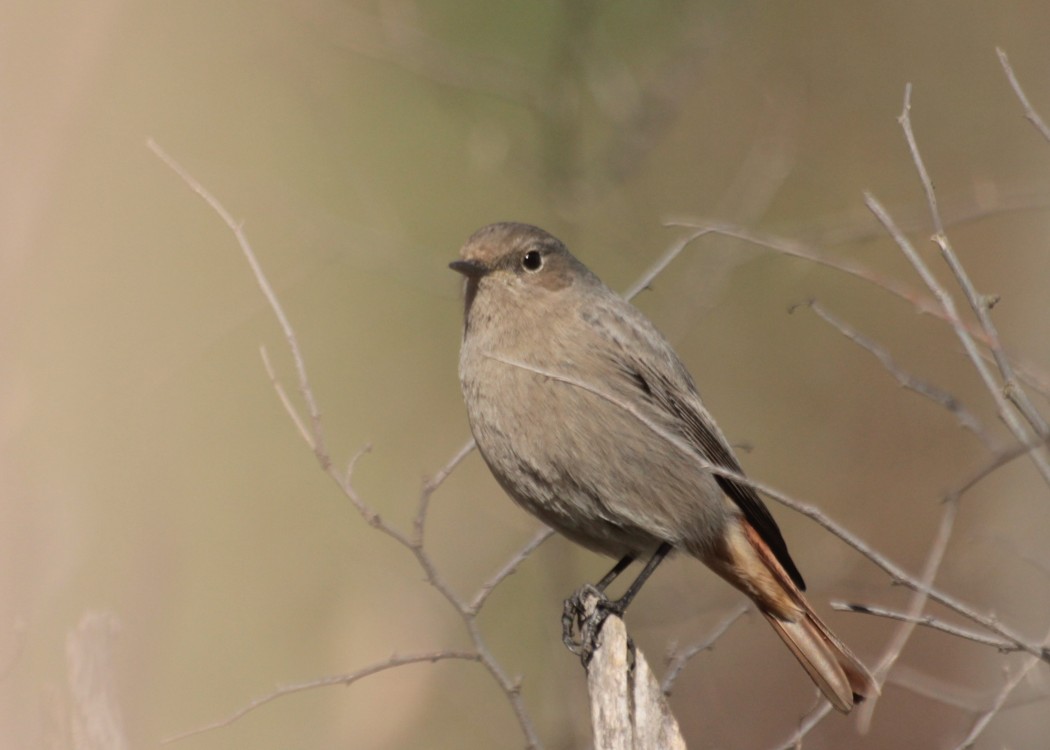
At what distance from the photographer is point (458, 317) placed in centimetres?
995

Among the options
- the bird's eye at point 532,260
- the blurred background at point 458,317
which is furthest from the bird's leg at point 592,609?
the bird's eye at point 532,260

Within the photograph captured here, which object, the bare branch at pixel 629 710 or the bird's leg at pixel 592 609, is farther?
the bird's leg at pixel 592 609

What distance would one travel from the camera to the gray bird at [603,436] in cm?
372

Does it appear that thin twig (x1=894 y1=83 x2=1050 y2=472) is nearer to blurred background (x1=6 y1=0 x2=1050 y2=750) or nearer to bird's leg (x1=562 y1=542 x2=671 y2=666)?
blurred background (x1=6 y1=0 x2=1050 y2=750)

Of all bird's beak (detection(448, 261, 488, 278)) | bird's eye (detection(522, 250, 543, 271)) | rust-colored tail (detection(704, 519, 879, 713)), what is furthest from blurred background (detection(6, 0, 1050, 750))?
bird's beak (detection(448, 261, 488, 278))

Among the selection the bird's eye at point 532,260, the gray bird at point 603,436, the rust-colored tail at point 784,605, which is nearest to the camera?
the gray bird at point 603,436

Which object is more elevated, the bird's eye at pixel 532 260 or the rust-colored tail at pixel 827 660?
the bird's eye at pixel 532 260

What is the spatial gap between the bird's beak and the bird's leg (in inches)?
42.5

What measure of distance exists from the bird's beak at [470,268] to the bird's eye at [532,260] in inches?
5.6

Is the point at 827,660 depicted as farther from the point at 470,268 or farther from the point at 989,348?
the point at 989,348

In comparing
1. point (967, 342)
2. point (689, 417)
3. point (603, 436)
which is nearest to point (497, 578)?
point (603, 436)

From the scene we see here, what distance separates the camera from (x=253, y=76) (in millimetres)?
10094

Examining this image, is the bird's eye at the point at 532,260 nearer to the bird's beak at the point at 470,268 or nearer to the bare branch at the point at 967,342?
the bird's beak at the point at 470,268

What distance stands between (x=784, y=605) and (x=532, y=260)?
4.73 feet
